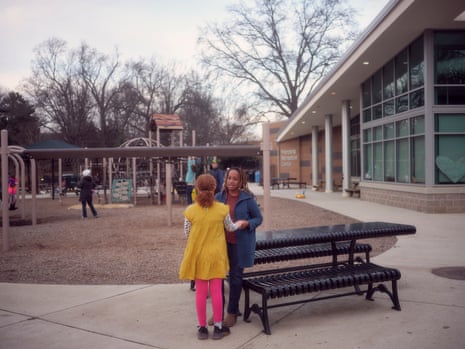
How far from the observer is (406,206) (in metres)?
15.0

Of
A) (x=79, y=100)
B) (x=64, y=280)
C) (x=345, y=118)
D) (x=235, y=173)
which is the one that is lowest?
(x=64, y=280)

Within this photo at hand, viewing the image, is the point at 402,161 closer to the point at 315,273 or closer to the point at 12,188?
the point at 315,273

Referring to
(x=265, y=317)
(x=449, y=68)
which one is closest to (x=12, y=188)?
(x=449, y=68)

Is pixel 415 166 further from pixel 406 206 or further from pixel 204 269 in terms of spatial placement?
pixel 204 269

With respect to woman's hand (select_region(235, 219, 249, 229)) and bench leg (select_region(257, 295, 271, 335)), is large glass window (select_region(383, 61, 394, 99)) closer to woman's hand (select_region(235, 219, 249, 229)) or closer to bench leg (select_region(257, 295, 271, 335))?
woman's hand (select_region(235, 219, 249, 229))

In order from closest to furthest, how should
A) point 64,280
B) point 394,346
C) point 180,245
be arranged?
point 394,346 → point 64,280 → point 180,245

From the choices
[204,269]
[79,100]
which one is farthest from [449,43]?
[79,100]

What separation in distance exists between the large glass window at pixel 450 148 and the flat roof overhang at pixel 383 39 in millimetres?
2666

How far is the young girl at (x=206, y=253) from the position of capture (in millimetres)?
4078

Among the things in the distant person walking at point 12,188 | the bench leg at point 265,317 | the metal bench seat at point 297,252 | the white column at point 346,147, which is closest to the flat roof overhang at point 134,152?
the distant person walking at point 12,188

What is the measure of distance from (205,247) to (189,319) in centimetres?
98

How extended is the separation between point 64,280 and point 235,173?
11.7 feet

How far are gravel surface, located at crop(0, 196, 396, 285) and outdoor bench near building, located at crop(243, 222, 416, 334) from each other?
1782mm

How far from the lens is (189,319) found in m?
4.63
